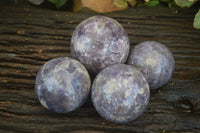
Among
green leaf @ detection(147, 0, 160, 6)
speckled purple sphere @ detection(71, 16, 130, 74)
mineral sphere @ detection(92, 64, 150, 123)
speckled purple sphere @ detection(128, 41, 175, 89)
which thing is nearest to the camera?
mineral sphere @ detection(92, 64, 150, 123)

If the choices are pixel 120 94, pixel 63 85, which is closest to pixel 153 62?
pixel 120 94

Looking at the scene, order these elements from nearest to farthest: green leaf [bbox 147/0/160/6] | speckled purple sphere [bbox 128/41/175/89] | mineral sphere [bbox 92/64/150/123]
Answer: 1. mineral sphere [bbox 92/64/150/123]
2. speckled purple sphere [bbox 128/41/175/89]
3. green leaf [bbox 147/0/160/6]

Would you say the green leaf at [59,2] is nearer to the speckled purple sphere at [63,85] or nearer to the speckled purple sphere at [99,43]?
the speckled purple sphere at [99,43]

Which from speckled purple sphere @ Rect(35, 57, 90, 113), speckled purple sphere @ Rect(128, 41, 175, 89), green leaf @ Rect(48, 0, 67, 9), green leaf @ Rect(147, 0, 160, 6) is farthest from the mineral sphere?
green leaf @ Rect(48, 0, 67, 9)

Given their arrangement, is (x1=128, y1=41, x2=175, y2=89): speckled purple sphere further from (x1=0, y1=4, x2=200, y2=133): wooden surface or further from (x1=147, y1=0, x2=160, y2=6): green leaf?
(x1=147, y1=0, x2=160, y2=6): green leaf

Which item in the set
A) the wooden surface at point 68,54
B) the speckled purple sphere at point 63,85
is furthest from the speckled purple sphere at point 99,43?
the wooden surface at point 68,54

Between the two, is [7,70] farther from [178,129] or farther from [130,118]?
[178,129]

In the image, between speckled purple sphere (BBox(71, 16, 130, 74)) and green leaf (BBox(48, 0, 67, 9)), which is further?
green leaf (BBox(48, 0, 67, 9))
